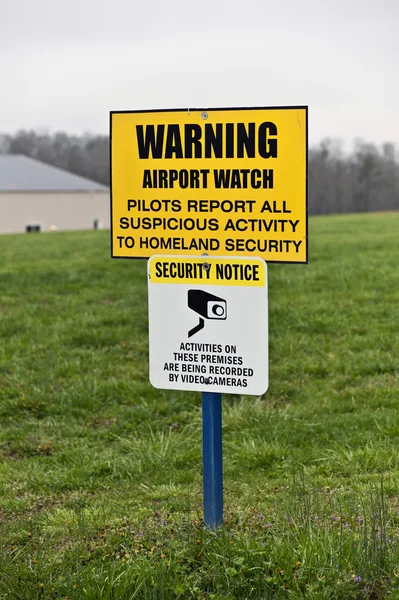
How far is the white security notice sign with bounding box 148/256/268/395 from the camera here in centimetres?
343

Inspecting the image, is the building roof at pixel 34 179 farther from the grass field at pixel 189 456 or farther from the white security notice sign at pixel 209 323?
the white security notice sign at pixel 209 323

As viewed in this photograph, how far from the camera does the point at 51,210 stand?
188ft

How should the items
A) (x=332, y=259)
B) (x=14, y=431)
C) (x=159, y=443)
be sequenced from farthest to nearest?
(x=332, y=259)
(x=14, y=431)
(x=159, y=443)

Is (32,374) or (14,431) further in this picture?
(32,374)

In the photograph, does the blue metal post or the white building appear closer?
the blue metal post

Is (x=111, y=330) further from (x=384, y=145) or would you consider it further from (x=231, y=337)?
(x=384, y=145)

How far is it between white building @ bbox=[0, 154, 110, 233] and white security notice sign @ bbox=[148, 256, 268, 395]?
53580 millimetres

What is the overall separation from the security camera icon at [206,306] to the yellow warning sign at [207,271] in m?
0.05

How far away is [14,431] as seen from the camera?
5812mm

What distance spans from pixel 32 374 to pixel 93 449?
1.77 m

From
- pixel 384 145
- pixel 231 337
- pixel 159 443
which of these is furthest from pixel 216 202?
pixel 384 145

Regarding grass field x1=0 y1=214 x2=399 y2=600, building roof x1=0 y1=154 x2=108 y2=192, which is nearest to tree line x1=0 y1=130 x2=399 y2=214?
building roof x1=0 y1=154 x2=108 y2=192

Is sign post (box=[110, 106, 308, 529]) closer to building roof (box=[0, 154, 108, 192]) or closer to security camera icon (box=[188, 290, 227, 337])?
security camera icon (box=[188, 290, 227, 337])

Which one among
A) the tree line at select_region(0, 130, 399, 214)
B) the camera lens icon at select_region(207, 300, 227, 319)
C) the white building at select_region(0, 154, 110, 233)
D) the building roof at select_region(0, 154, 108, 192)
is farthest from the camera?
the tree line at select_region(0, 130, 399, 214)
